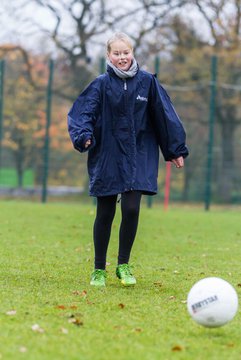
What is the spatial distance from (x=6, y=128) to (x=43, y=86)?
1.67 m

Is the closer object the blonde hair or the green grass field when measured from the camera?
the green grass field

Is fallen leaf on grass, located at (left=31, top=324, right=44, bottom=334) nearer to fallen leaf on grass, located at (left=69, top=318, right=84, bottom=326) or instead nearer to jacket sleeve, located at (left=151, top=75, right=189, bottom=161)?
fallen leaf on grass, located at (left=69, top=318, right=84, bottom=326)

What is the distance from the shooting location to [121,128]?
5.34 metres

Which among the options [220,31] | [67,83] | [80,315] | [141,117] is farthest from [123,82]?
[220,31]

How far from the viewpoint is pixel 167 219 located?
1312cm

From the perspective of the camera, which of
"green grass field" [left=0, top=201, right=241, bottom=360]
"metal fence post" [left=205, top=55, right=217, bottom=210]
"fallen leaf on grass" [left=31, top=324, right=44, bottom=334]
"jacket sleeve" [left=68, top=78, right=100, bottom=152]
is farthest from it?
"metal fence post" [left=205, top=55, right=217, bottom=210]

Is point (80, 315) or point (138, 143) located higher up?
point (138, 143)

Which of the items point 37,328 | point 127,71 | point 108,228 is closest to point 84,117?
point 127,71

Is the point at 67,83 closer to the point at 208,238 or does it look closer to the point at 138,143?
the point at 208,238

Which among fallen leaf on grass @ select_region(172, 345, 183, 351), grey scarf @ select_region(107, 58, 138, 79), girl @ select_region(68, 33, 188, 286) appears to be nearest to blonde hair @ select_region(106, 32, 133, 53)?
girl @ select_region(68, 33, 188, 286)

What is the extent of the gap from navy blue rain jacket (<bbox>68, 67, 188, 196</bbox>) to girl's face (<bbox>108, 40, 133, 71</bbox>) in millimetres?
94

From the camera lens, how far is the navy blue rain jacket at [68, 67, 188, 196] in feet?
17.5

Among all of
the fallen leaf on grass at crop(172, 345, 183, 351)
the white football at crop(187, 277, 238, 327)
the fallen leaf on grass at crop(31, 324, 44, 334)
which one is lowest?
the fallen leaf on grass at crop(31, 324, 44, 334)

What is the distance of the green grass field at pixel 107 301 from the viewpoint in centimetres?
355
